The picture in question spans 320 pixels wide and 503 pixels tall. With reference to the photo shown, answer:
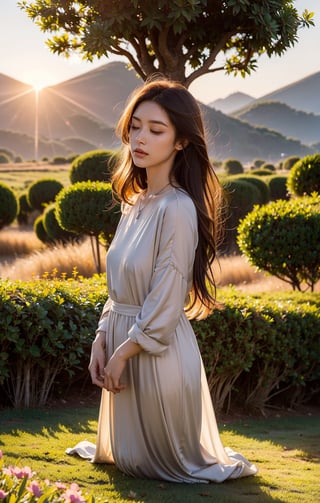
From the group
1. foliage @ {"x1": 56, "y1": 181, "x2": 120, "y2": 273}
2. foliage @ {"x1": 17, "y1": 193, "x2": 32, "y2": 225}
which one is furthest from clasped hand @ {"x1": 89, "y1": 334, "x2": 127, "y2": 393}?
foliage @ {"x1": 17, "y1": 193, "x2": 32, "y2": 225}

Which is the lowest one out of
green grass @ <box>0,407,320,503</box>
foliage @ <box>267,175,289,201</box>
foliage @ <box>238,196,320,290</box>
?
green grass @ <box>0,407,320,503</box>

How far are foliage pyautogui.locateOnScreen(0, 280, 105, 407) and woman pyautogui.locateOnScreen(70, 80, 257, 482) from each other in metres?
1.76

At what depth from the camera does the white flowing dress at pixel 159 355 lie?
327 cm

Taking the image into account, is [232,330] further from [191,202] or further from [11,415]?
[191,202]

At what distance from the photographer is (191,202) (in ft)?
11.1

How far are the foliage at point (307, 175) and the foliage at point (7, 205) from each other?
1039 centimetres

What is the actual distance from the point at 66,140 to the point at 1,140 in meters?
18.2

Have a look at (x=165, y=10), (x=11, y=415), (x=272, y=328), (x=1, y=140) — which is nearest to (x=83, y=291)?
(x=11, y=415)

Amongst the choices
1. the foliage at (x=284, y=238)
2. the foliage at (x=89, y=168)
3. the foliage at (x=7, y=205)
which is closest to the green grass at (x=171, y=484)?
the foliage at (x=284, y=238)

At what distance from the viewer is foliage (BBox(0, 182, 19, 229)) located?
22.4m

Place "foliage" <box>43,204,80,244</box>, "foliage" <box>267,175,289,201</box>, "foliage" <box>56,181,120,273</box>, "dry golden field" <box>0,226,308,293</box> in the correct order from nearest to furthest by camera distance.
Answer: "foliage" <box>56,181,120,273</box>
"dry golden field" <box>0,226,308,293</box>
"foliage" <box>43,204,80,244</box>
"foliage" <box>267,175,289,201</box>

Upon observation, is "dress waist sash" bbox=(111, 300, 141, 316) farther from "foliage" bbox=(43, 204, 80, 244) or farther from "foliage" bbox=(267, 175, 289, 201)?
"foliage" bbox=(267, 175, 289, 201)

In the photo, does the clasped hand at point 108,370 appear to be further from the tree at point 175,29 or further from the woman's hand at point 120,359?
the tree at point 175,29

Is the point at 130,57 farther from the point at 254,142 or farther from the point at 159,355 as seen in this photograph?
the point at 254,142
